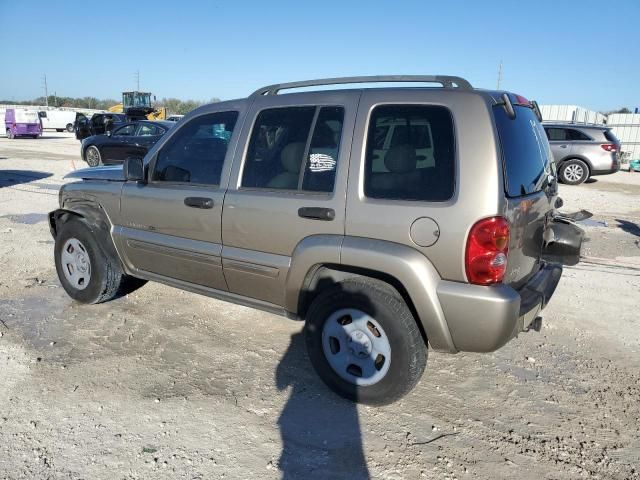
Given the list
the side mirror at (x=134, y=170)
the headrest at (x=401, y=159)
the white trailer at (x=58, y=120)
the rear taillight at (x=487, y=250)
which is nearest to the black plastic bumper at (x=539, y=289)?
the rear taillight at (x=487, y=250)

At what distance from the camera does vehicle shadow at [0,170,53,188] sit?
12354mm

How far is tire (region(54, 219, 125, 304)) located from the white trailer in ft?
145

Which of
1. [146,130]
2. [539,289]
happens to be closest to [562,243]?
[539,289]

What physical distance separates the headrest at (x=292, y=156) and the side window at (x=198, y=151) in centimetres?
52

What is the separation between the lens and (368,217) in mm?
2898

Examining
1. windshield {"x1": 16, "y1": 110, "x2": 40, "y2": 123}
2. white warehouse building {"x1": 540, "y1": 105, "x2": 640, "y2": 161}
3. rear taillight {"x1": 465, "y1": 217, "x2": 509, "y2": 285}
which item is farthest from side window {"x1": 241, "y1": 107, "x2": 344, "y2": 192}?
windshield {"x1": 16, "y1": 110, "x2": 40, "y2": 123}

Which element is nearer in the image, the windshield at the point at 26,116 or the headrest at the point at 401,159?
the headrest at the point at 401,159

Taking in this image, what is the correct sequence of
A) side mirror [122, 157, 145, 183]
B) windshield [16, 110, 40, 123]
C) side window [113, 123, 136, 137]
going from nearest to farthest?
side mirror [122, 157, 145, 183] < side window [113, 123, 136, 137] < windshield [16, 110, 40, 123]

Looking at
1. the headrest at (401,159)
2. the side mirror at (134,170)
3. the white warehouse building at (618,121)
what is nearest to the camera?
the headrest at (401,159)

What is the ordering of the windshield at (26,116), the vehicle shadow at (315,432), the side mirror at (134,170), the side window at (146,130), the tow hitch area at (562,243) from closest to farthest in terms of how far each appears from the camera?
the vehicle shadow at (315,432) < the tow hitch area at (562,243) < the side mirror at (134,170) < the side window at (146,130) < the windshield at (26,116)

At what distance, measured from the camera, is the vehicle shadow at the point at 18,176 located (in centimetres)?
1235

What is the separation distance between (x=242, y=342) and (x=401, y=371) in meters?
1.52

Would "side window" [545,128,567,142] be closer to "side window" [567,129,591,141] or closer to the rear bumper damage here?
"side window" [567,129,591,141]

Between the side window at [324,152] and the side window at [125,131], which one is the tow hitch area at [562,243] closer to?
the side window at [324,152]
